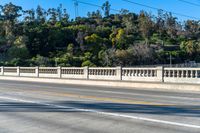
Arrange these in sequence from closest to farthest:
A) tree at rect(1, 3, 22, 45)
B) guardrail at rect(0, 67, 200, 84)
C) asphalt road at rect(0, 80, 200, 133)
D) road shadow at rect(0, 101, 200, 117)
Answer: asphalt road at rect(0, 80, 200, 133)
road shadow at rect(0, 101, 200, 117)
guardrail at rect(0, 67, 200, 84)
tree at rect(1, 3, 22, 45)

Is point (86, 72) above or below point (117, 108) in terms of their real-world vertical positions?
above

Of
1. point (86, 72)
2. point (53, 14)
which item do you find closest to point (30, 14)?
point (53, 14)

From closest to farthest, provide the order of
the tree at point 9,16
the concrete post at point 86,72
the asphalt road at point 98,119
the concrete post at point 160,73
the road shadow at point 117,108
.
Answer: the asphalt road at point 98,119
the road shadow at point 117,108
the concrete post at point 160,73
the concrete post at point 86,72
the tree at point 9,16

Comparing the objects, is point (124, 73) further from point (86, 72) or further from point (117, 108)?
point (117, 108)

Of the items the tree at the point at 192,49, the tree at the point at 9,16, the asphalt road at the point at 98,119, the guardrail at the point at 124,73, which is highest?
the tree at the point at 9,16

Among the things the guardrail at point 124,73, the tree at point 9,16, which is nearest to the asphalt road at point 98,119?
the guardrail at point 124,73

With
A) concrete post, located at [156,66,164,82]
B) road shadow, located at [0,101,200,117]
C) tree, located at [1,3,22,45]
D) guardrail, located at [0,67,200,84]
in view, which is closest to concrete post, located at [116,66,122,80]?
guardrail, located at [0,67,200,84]

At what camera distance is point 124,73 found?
30750mm

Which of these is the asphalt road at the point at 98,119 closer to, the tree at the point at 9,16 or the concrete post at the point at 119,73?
the concrete post at the point at 119,73

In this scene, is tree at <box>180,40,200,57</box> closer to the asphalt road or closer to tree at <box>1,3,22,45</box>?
tree at <box>1,3,22,45</box>

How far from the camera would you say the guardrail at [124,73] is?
84.7 feet

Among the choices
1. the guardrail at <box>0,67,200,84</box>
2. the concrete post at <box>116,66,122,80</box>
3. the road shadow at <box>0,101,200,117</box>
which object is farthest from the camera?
the concrete post at <box>116,66,122,80</box>

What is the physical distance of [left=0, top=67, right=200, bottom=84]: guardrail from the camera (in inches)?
1017

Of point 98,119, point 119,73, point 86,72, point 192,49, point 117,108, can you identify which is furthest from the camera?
point 192,49
